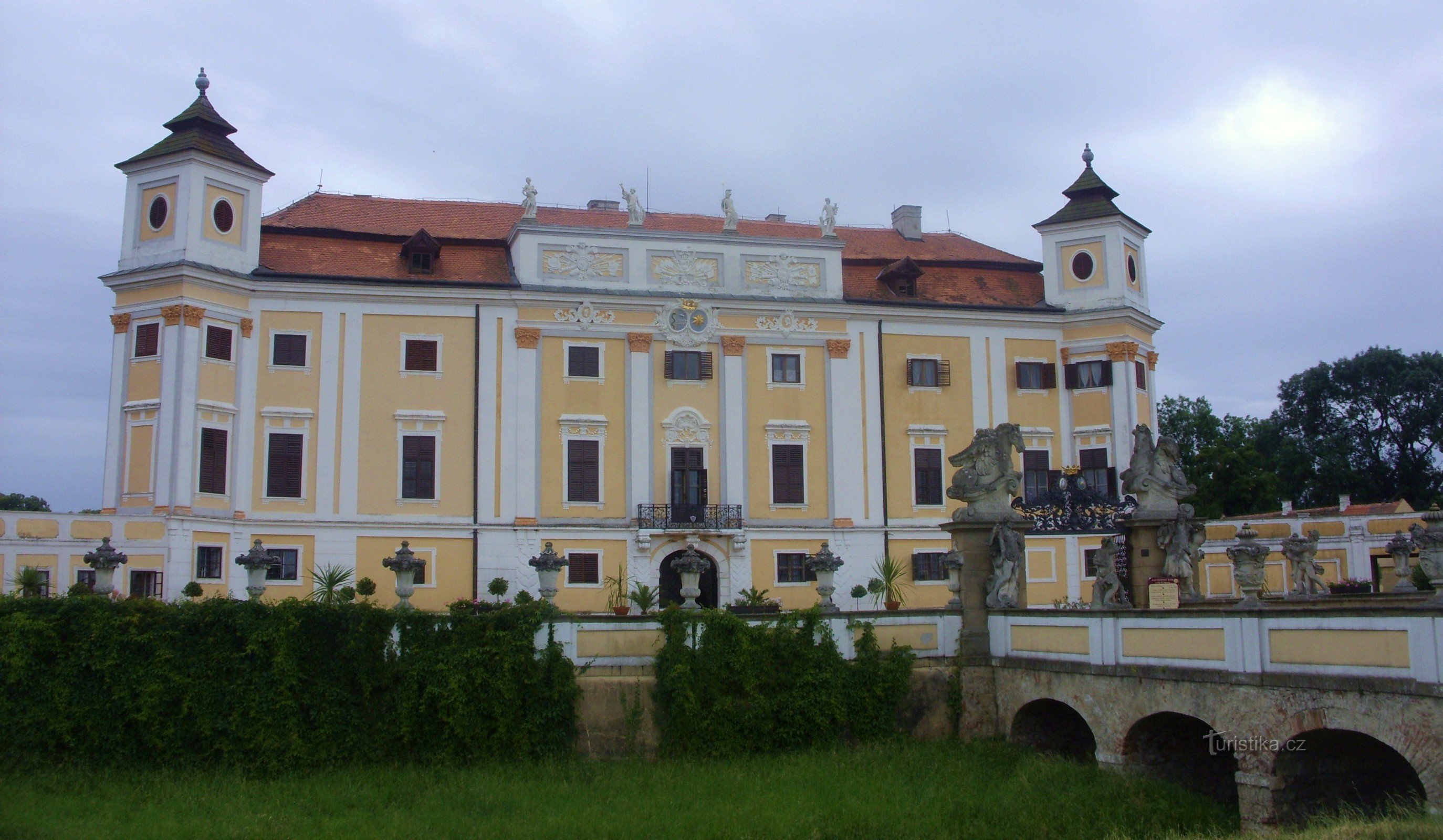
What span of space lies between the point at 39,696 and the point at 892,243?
1164 inches

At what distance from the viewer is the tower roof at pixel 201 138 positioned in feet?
113

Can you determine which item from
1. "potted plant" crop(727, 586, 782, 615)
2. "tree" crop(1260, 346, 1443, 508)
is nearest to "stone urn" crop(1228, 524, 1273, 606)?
"potted plant" crop(727, 586, 782, 615)

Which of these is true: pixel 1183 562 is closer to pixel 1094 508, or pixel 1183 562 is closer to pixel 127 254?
pixel 1094 508

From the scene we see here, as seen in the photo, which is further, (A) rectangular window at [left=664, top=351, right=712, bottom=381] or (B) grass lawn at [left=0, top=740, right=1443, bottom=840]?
(A) rectangular window at [left=664, top=351, right=712, bottom=381]

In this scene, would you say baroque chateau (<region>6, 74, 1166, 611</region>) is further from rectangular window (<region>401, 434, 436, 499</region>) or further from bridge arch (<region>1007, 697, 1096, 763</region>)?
bridge arch (<region>1007, 697, 1096, 763</region>)

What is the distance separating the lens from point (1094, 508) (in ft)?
125

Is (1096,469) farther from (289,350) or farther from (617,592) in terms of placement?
(289,350)

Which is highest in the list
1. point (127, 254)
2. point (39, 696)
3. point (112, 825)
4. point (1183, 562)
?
point (127, 254)

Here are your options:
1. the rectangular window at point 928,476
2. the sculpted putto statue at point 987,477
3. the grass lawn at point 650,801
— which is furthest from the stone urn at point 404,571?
the rectangular window at point 928,476

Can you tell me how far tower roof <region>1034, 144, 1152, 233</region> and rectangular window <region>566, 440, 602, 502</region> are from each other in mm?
15707

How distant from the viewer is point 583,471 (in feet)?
119

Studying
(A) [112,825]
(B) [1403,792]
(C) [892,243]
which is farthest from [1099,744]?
(C) [892,243]

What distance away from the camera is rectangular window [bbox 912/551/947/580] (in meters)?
37.6

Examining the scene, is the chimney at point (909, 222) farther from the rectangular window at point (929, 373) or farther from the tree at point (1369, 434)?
the tree at point (1369, 434)
